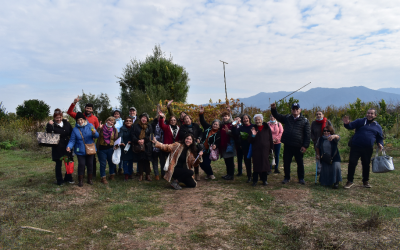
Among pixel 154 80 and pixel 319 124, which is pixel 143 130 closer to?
pixel 319 124

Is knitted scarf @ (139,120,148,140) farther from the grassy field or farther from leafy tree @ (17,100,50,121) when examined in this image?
leafy tree @ (17,100,50,121)

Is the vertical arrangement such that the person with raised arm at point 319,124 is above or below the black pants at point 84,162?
above

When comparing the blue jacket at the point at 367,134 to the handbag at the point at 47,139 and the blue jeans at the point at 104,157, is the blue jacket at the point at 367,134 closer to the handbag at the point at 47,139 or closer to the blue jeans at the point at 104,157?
the blue jeans at the point at 104,157

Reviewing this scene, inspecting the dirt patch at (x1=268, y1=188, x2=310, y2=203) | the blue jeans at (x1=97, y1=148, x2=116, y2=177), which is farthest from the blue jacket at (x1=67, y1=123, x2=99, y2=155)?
the dirt patch at (x1=268, y1=188, x2=310, y2=203)

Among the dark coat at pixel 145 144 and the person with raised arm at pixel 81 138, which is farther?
the dark coat at pixel 145 144

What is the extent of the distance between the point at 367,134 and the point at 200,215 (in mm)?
4136

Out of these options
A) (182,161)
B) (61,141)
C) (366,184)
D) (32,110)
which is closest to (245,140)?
(182,161)

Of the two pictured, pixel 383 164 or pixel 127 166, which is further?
pixel 127 166

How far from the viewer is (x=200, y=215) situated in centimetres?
473

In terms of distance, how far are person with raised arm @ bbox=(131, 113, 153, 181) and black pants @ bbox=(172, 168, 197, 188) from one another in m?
1.04

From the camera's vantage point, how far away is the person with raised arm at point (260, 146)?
6.39 m

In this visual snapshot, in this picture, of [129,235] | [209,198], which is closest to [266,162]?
[209,198]

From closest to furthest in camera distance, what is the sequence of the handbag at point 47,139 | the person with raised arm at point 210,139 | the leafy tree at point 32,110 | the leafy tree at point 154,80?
1. the handbag at point 47,139
2. the person with raised arm at point 210,139
3. the leafy tree at point 154,80
4. the leafy tree at point 32,110

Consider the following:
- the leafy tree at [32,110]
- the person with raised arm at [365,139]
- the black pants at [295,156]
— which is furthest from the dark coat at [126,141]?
→ the leafy tree at [32,110]
